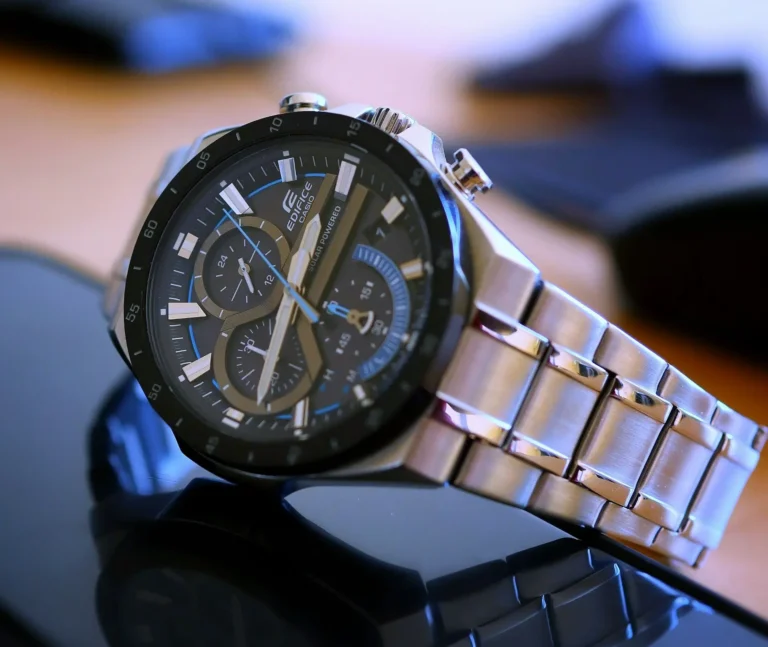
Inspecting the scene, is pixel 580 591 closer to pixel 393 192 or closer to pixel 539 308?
pixel 539 308

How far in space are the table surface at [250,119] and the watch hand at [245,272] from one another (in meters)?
0.47

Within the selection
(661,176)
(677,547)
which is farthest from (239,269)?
(661,176)

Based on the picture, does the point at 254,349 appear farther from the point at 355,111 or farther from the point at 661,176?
the point at 661,176

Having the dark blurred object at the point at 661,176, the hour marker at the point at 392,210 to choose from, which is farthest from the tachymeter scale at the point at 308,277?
the dark blurred object at the point at 661,176

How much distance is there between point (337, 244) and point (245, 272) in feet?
0.26

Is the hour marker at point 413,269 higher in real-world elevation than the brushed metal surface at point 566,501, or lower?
higher

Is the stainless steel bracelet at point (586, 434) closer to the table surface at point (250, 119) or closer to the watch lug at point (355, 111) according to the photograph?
the table surface at point (250, 119)

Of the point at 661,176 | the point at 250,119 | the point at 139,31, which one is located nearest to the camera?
the point at 661,176

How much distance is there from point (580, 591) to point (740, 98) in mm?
1356

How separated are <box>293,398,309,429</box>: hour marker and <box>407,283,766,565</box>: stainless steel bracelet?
0.28ft

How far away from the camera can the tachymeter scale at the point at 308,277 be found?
637 mm

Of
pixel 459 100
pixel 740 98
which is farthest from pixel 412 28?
pixel 740 98

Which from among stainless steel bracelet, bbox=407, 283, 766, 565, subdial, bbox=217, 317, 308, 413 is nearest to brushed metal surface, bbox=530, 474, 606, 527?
stainless steel bracelet, bbox=407, 283, 766, 565

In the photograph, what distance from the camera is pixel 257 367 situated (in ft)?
2.22
